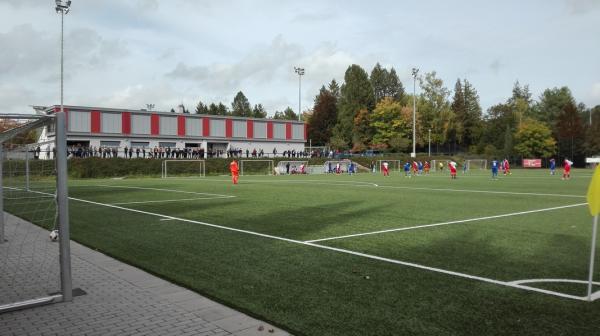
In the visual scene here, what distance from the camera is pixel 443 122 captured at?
9212 centimetres

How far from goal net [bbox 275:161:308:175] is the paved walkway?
153 feet

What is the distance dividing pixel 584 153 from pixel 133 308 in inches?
4115

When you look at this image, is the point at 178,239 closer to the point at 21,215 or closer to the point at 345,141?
the point at 21,215

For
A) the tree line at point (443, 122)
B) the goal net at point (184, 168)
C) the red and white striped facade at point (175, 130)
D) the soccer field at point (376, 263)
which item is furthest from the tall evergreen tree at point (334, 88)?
the soccer field at point (376, 263)

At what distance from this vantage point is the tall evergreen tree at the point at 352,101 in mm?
94312

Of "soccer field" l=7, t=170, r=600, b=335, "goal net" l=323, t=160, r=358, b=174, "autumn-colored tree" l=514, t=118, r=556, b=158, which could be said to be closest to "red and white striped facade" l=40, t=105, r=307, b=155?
"goal net" l=323, t=160, r=358, b=174

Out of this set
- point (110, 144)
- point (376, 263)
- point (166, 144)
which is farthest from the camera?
point (166, 144)

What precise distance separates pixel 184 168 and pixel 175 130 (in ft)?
54.8

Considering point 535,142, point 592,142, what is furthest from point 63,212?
point 592,142

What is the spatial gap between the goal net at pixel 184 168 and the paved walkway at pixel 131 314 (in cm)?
4105

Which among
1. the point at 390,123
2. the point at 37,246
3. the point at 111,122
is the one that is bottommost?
the point at 37,246

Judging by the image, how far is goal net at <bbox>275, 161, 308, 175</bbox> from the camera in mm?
53250

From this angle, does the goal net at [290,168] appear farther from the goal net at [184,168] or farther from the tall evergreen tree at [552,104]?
the tall evergreen tree at [552,104]

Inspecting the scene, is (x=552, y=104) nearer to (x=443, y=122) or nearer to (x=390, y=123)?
(x=443, y=122)
